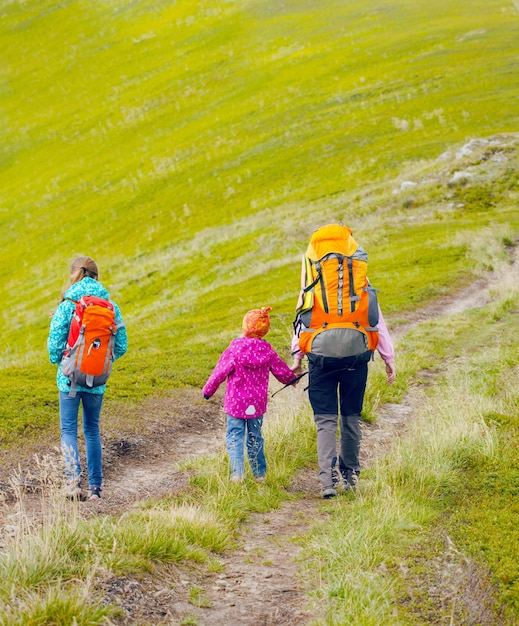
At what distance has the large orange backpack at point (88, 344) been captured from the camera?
24.7ft

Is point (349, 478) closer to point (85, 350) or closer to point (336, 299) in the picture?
point (336, 299)

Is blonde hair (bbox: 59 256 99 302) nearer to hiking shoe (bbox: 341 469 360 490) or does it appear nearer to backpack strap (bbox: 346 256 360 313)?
backpack strap (bbox: 346 256 360 313)

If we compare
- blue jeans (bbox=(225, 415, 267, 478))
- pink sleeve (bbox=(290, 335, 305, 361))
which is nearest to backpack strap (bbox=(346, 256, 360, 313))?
pink sleeve (bbox=(290, 335, 305, 361))

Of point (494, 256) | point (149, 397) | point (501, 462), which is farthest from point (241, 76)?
point (501, 462)

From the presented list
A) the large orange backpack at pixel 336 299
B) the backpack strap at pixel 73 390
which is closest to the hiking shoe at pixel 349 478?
the large orange backpack at pixel 336 299

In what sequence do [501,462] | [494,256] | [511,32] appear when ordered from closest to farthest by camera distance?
Result: [501,462] < [494,256] < [511,32]

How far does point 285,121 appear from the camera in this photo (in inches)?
2283

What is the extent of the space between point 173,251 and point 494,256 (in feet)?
67.4

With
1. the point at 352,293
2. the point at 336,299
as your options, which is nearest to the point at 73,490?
the point at 336,299

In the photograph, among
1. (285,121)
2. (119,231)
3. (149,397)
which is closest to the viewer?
(149,397)

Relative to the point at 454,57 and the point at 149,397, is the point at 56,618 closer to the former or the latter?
the point at 149,397

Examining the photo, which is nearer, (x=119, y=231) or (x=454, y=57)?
(x=119, y=231)

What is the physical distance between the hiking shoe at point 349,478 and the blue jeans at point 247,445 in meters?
0.89

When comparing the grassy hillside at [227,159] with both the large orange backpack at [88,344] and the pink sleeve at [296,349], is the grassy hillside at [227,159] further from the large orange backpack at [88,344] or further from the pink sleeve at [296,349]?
the pink sleeve at [296,349]
